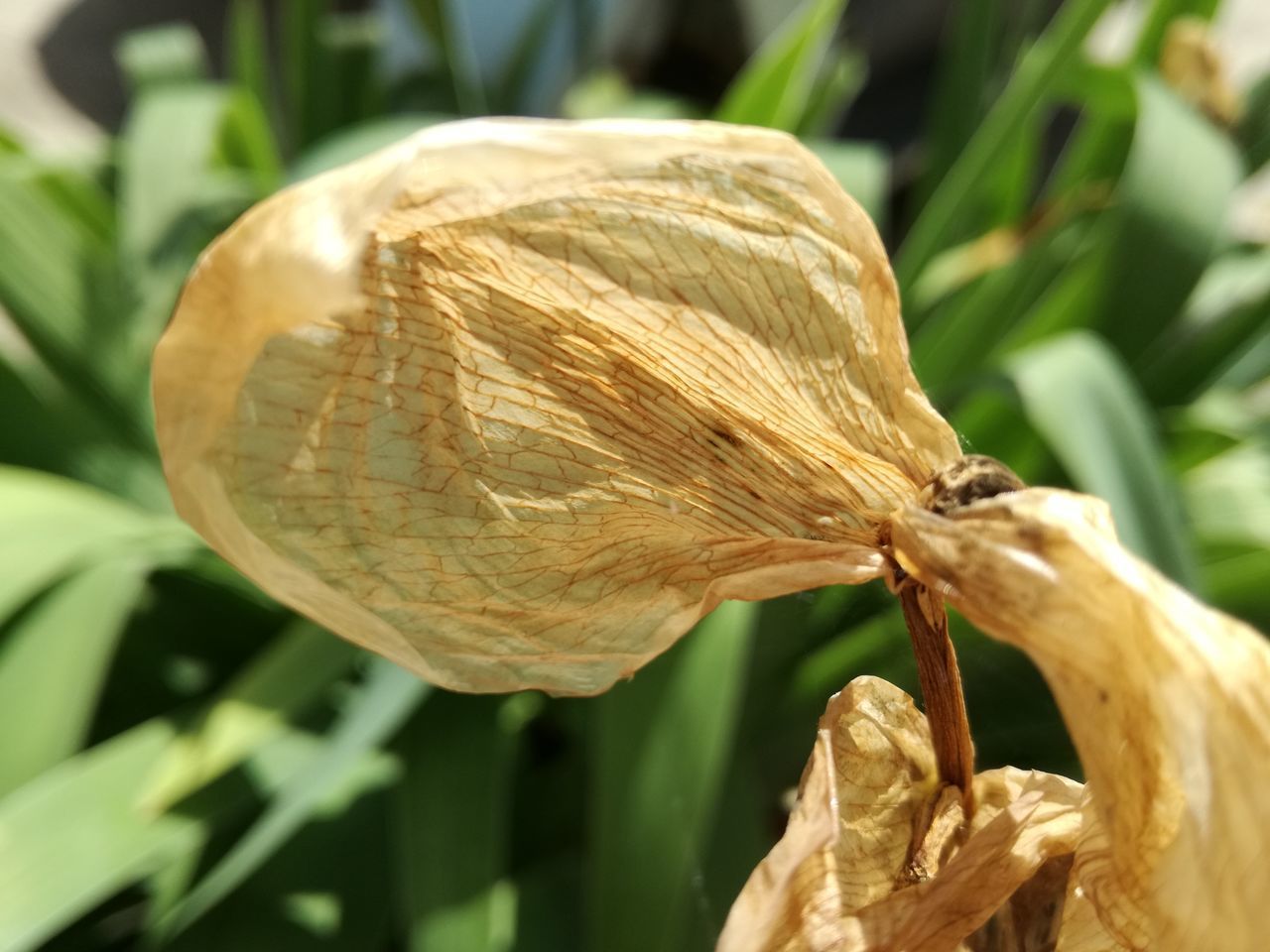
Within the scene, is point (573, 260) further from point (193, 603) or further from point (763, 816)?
point (193, 603)

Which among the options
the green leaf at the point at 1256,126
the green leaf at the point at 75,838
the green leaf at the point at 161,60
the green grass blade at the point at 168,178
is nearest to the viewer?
the green leaf at the point at 75,838

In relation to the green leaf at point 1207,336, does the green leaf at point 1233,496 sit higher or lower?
lower

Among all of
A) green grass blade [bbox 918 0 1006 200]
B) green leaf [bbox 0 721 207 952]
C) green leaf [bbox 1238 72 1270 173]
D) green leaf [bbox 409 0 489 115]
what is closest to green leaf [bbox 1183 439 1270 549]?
green leaf [bbox 1238 72 1270 173]

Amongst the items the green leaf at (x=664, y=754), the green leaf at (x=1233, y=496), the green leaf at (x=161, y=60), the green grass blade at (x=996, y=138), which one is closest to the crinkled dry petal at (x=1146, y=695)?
the green leaf at (x=664, y=754)

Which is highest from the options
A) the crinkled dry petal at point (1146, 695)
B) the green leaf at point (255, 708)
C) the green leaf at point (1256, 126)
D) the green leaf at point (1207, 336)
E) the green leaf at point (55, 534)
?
the crinkled dry petal at point (1146, 695)

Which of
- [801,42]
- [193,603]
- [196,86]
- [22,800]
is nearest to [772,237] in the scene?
[22,800]

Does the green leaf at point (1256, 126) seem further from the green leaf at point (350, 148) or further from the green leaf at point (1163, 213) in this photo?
the green leaf at point (350, 148)

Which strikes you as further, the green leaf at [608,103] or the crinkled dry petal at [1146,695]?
A: the green leaf at [608,103]

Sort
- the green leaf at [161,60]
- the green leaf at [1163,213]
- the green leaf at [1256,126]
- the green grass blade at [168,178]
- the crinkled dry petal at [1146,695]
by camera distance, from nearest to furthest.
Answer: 1. the crinkled dry petal at [1146,695]
2. the green leaf at [1163,213]
3. the green grass blade at [168,178]
4. the green leaf at [1256,126]
5. the green leaf at [161,60]
